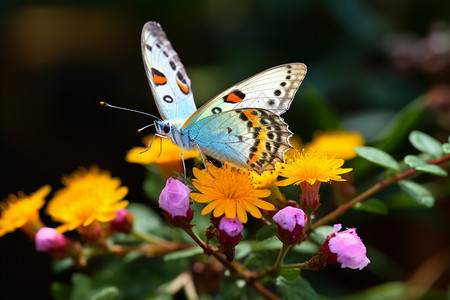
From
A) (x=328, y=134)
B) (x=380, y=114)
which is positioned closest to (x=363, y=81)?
(x=380, y=114)

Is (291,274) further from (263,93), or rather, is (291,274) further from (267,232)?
(263,93)

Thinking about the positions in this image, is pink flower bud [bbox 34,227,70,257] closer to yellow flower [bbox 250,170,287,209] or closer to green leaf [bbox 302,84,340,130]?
yellow flower [bbox 250,170,287,209]

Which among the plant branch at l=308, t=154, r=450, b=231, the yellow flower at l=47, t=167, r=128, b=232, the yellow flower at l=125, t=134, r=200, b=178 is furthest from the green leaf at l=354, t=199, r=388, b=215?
the yellow flower at l=47, t=167, r=128, b=232

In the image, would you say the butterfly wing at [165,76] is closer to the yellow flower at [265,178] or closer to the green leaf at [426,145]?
the yellow flower at [265,178]

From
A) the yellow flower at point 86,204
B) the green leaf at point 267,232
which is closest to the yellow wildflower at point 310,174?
the green leaf at point 267,232

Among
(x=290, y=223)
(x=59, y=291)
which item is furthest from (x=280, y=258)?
(x=59, y=291)

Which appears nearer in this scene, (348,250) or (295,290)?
(348,250)
